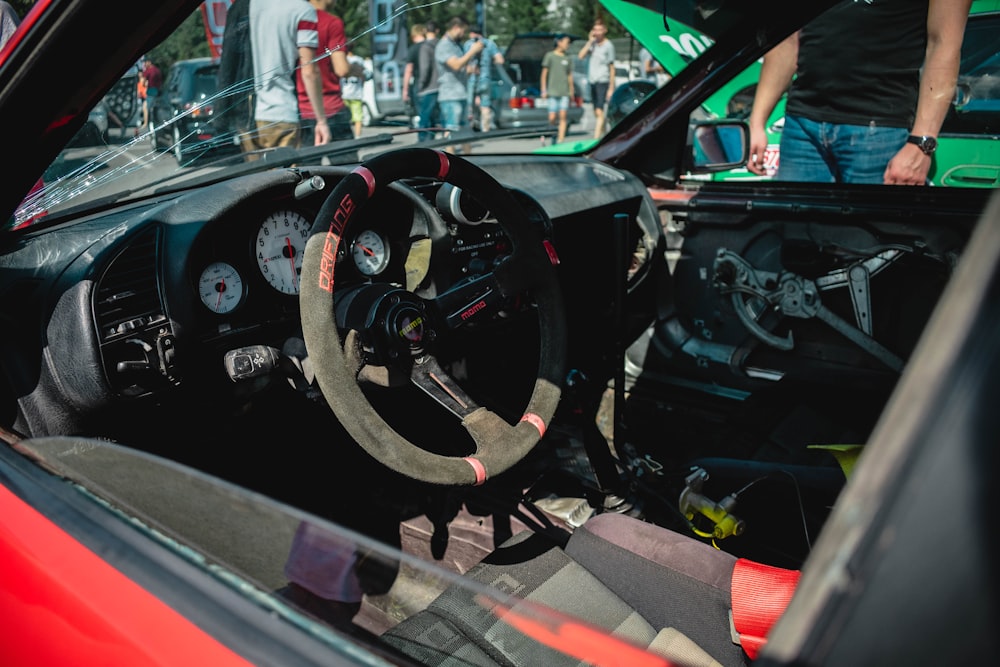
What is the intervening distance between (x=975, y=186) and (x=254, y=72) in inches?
88.0

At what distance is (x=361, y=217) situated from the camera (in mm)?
2051

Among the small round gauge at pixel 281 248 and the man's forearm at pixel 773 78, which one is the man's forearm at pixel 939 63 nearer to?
the man's forearm at pixel 773 78

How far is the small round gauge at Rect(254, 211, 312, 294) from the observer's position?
6.25 feet

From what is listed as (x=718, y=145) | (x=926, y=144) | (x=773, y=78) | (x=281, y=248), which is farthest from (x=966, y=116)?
(x=281, y=248)

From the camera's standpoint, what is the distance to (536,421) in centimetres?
164

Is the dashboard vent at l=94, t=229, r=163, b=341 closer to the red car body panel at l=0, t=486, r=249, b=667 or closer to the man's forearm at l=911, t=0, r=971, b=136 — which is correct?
the red car body panel at l=0, t=486, r=249, b=667

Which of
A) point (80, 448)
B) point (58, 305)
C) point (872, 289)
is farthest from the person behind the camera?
point (872, 289)

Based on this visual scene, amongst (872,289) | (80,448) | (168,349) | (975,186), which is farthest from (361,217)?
(975,186)

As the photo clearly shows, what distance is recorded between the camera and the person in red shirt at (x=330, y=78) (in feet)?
5.82

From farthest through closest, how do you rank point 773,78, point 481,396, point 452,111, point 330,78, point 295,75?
point 452,111 < point 773,78 < point 481,396 < point 330,78 < point 295,75

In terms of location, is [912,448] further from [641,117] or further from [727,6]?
[641,117]

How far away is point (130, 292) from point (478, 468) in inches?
34.2

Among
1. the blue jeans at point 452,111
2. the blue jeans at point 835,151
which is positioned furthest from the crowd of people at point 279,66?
the blue jeans at point 452,111

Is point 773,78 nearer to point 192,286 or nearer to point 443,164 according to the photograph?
point 443,164
